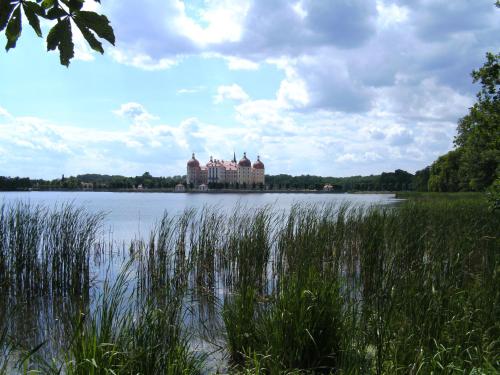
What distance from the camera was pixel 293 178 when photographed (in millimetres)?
159625

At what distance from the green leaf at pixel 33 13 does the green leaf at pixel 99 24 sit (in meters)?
0.23

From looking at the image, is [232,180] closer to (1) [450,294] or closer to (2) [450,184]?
(2) [450,184]

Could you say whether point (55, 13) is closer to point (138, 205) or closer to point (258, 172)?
point (138, 205)

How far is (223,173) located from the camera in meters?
152

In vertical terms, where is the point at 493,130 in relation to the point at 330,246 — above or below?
above

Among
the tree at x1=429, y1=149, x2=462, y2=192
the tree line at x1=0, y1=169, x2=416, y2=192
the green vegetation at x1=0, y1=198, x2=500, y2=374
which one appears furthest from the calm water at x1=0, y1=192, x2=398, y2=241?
the tree line at x1=0, y1=169, x2=416, y2=192

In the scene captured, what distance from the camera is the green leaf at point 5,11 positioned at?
1.79 metres

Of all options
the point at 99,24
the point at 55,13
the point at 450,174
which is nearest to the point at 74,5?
the point at 55,13

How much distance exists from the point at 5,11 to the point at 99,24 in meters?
0.38

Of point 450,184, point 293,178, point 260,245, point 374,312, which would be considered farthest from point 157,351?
point 293,178

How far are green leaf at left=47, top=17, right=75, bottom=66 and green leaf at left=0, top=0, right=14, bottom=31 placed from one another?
0.61 ft

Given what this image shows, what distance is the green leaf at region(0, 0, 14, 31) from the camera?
1.79 metres

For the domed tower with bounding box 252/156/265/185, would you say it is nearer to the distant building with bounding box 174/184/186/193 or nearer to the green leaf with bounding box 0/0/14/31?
the distant building with bounding box 174/184/186/193

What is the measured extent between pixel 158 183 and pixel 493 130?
13531 centimetres
